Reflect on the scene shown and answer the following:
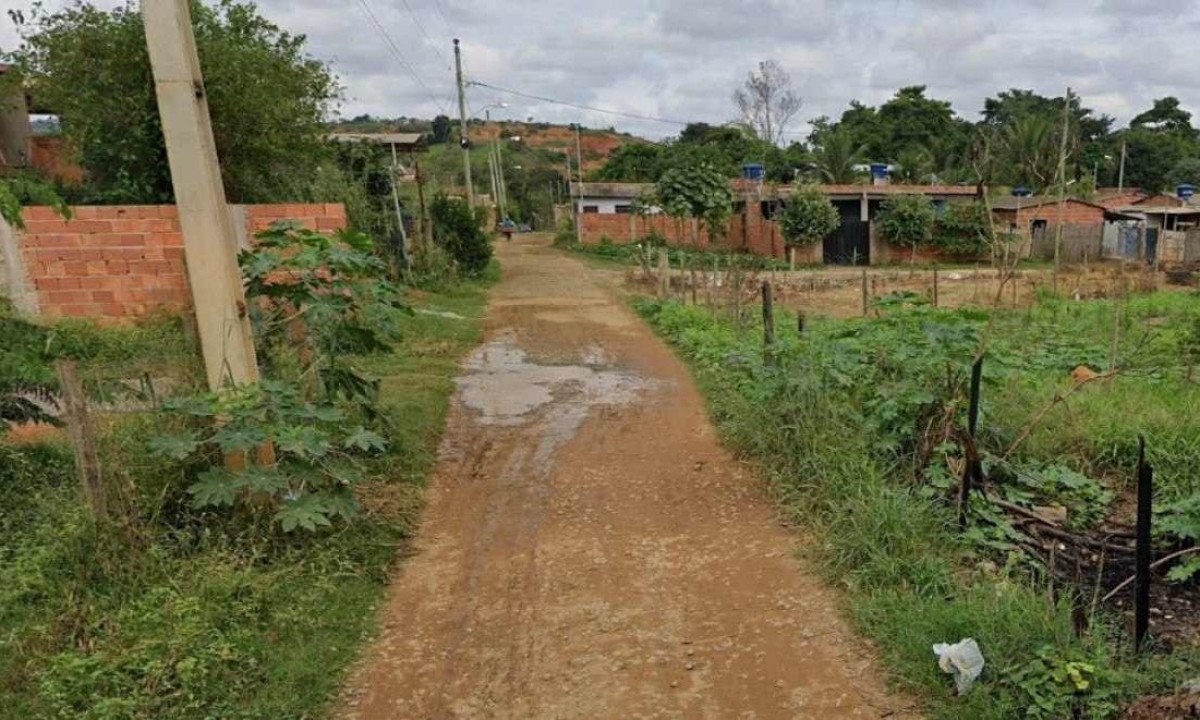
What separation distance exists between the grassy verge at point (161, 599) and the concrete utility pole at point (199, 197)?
0.41m

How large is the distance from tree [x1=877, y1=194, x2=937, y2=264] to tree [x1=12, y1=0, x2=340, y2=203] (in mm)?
19817

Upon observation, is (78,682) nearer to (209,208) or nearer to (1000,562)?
(209,208)

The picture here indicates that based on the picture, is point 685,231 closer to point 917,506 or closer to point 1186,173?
point 917,506

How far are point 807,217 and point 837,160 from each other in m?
8.11

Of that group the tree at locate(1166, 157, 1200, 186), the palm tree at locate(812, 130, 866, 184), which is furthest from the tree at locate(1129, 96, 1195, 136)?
the palm tree at locate(812, 130, 866, 184)

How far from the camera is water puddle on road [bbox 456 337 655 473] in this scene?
645 cm

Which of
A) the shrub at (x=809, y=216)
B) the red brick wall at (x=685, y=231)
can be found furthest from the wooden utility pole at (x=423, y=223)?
the shrub at (x=809, y=216)

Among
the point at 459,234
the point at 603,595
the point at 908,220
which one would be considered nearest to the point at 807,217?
the point at 908,220

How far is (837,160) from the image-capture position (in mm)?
31219

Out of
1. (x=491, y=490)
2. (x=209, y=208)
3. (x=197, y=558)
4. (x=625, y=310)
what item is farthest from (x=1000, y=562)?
(x=625, y=310)

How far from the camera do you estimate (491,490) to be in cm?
497

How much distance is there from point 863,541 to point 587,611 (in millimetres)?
1399

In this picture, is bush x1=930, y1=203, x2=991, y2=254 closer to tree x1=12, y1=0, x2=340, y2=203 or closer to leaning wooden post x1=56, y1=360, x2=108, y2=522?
tree x1=12, y1=0, x2=340, y2=203

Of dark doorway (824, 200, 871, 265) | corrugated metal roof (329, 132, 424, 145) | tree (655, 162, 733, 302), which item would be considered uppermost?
corrugated metal roof (329, 132, 424, 145)
